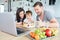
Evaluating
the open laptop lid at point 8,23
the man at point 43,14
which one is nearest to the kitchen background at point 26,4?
the man at point 43,14

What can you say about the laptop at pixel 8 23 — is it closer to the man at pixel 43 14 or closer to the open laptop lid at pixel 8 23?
the open laptop lid at pixel 8 23

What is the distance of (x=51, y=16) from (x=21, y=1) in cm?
120

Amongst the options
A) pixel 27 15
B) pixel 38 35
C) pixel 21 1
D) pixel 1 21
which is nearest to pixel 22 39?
pixel 38 35

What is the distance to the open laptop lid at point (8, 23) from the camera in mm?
1085

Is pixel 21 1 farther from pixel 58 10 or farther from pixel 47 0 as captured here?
pixel 58 10

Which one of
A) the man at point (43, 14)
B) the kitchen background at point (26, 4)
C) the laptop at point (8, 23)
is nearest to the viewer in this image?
the laptop at point (8, 23)

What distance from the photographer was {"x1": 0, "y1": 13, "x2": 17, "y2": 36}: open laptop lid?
1085mm

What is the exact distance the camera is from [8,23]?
115 centimetres

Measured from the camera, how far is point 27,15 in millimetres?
2244

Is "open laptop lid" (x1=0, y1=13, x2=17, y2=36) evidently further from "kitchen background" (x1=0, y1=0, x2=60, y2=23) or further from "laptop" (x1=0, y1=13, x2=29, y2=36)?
"kitchen background" (x1=0, y1=0, x2=60, y2=23)

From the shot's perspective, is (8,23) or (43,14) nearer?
(8,23)

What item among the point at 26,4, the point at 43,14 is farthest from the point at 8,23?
the point at 26,4

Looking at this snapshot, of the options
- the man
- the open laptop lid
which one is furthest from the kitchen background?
the open laptop lid

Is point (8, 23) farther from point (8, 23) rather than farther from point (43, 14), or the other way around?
point (43, 14)
